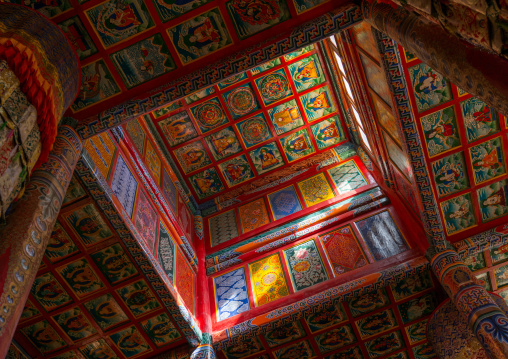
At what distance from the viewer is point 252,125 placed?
10211mm

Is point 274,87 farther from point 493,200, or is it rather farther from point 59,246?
point 59,246

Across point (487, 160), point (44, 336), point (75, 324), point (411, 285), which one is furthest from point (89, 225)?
A: point (487, 160)

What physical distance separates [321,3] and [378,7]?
0.78 m

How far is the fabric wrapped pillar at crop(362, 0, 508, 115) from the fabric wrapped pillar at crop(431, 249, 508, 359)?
383 centimetres

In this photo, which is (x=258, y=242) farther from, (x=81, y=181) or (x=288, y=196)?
(x=81, y=181)

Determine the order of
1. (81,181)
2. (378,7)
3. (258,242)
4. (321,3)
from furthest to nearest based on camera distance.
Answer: (258,242) → (81,181) → (321,3) → (378,7)

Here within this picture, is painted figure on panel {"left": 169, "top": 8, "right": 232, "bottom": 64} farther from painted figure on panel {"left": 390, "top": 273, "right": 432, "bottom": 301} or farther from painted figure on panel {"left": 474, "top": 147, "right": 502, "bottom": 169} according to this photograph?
painted figure on panel {"left": 390, "top": 273, "right": 432, "bottom": 301}

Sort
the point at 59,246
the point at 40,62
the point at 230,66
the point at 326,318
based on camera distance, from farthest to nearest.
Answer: the point at 326,318
the point at 59,246
the point at 230,66
the point at 40,62

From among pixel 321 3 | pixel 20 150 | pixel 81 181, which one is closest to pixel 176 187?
pixel 81 181

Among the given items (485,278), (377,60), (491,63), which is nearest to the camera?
(491,63)

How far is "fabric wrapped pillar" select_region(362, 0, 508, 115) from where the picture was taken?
2.51 meters

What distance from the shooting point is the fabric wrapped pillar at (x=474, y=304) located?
5.31 metres

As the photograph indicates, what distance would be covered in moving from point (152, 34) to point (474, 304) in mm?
5515

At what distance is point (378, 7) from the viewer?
443cm
